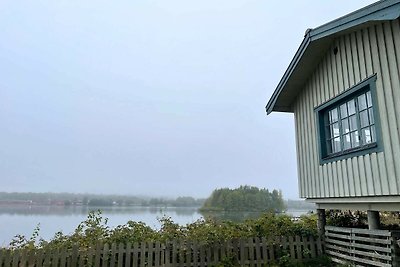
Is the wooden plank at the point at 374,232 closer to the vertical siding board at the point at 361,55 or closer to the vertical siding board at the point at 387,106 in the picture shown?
the vertical siding board at the point at 387,106

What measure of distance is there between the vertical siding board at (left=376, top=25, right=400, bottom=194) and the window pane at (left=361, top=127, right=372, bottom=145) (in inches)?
21.6

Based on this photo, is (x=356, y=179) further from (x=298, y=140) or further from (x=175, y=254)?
(x=175, y=254)

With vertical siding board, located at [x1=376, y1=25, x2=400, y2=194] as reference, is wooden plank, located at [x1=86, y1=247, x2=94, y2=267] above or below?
below

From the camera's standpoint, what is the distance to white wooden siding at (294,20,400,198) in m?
5.44

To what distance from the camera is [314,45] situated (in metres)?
7.43

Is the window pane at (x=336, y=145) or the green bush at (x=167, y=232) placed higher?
the window pane at (x=336, y=145)

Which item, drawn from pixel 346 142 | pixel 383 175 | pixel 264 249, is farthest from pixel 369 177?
pixel 264 249

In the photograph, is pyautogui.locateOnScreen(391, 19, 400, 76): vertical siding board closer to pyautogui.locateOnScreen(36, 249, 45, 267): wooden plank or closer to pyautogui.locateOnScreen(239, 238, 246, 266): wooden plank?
pyautogui.locateOnScreen(239, 238, 246, 266): wooden plank

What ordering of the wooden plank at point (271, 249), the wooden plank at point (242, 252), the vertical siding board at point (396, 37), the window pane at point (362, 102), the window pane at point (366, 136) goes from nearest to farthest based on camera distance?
the vertical siding board at point (396, 37) → the window pane at point (366, 136) → the window pane at point (362, 102) → the wooden plank at point (242, 252) → the wooden plank at point (271, 249)

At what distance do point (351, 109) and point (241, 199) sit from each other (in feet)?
45.0

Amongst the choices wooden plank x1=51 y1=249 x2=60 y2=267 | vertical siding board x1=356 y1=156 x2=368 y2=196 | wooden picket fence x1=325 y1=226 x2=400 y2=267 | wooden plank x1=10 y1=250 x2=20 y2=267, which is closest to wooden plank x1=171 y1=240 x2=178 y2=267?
wooden plank x1=51 y1=249 x2=60 y2=267

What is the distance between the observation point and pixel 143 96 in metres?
73.7

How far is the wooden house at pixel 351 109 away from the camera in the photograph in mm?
5492

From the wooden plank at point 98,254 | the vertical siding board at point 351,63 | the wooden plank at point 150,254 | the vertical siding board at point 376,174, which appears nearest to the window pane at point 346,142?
the vertical siding board at point 376,174
